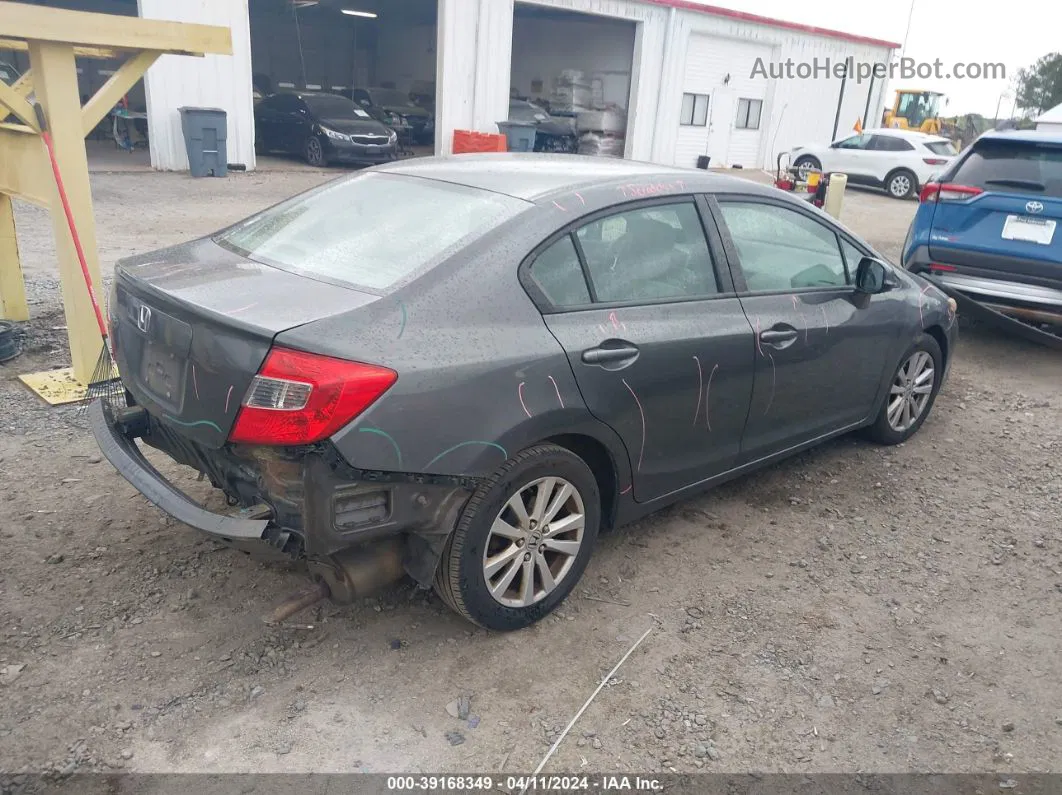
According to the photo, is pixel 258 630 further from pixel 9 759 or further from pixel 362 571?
pixel 9 759

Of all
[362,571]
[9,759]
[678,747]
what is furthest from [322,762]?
[678,747]

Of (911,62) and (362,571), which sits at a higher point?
(911,62)

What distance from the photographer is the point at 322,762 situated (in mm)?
2523

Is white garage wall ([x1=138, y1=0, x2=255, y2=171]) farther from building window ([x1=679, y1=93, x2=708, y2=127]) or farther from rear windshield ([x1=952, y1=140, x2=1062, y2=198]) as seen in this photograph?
rear windshield ([x1=952, y1=140, x2=1062, y2=198])

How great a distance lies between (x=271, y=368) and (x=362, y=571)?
29.9 inches

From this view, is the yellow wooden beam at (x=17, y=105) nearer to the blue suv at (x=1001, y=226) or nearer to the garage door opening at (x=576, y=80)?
the blue suv at (x=1001, y=226)

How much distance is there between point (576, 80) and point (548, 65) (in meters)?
2.33

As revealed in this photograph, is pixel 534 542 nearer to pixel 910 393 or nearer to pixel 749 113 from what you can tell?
pixel 910 393

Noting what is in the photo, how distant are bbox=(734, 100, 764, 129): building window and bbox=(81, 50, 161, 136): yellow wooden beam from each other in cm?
2128

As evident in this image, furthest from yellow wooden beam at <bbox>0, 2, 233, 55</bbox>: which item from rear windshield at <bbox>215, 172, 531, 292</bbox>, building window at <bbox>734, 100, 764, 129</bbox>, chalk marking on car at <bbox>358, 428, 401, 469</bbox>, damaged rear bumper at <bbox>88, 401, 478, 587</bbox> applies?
building window at <bbox>734, 100, 764, 129</bbox>

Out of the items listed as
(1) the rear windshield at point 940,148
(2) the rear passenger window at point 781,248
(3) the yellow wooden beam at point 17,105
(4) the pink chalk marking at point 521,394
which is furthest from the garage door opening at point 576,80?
(4) the pink chalk marking at point 521,394

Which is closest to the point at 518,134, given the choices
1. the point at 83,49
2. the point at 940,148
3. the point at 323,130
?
the point at 323,130

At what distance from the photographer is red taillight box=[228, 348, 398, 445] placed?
2459 mm

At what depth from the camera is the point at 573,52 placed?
24.5m
